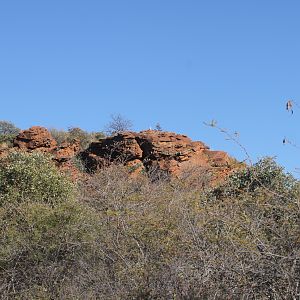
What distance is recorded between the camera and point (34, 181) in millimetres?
18656

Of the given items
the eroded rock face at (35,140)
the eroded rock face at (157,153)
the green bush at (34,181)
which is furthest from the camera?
the eroded rock face at (35,140)

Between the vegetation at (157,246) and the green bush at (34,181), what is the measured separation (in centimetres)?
362

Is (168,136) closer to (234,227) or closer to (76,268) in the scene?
(76,268)

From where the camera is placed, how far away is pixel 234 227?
7.93 m

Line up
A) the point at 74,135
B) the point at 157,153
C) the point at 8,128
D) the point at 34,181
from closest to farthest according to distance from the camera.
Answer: the point at 34,181 → the point at 157,153 → the point at 74,135 → the point at 8,128

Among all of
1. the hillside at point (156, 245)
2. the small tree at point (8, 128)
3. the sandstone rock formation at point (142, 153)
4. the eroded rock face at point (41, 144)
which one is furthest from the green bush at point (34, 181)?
the small tree at point (8, 128)

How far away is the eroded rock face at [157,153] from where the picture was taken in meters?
25.2

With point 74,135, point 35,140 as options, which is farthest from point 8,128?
point 35,140

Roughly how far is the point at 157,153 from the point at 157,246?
16.3 m

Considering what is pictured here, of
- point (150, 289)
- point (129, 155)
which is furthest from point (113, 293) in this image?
point (129, 155)

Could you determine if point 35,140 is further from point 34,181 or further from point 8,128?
point 8,128

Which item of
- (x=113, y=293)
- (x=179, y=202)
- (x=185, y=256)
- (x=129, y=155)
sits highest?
(x=129, y=155)

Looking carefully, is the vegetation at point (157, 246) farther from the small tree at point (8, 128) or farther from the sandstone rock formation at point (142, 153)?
the small tree at point (8, 128)

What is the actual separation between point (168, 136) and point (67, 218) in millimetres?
14994
